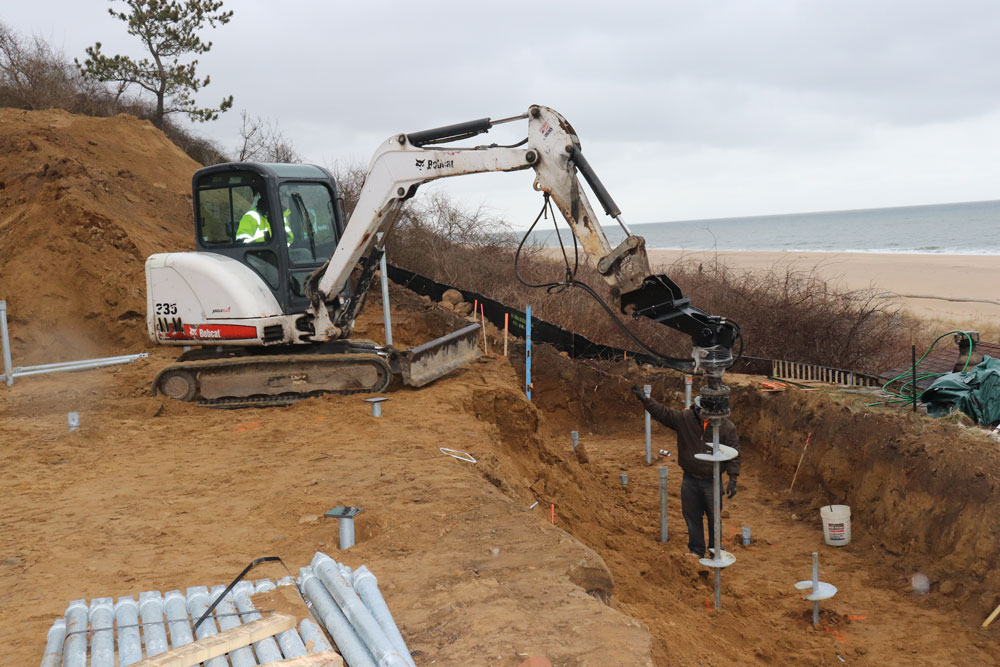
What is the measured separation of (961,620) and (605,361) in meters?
8.21

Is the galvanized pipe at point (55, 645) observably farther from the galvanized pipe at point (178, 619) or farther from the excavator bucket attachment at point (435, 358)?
the excavator bucket attachment at point (435, 358)

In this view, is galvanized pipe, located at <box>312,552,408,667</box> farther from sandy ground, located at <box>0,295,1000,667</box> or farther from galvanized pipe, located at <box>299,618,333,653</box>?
sandy ground, located at <box>0,295,1000,667</box>

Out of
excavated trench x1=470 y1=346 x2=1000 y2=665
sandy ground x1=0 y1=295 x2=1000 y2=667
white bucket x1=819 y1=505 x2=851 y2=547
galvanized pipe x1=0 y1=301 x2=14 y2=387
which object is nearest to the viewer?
sandy ground x1=0 y1=295 x2=1000 y2=667

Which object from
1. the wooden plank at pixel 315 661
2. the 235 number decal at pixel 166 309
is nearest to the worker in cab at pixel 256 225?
the 235 number decal at pixel 166 309

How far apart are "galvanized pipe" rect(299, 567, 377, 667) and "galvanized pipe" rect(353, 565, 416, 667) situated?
0.14 metres

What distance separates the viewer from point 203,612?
4.25 m

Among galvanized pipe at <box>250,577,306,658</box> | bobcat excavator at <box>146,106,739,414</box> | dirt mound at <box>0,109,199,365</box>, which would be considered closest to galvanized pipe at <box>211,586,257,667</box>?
galvanized pipe at <box>250,577,306,658</box>

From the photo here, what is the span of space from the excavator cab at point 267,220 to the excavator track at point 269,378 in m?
0.73

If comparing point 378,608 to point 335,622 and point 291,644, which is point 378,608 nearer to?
point 335,622

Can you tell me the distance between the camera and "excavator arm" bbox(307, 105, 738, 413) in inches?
249

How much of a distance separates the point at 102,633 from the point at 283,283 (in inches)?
241

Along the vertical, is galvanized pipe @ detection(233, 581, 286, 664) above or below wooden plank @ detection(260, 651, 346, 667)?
below

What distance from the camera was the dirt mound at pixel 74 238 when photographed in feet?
46.6

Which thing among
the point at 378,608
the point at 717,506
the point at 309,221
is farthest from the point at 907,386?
the point at 378,608
